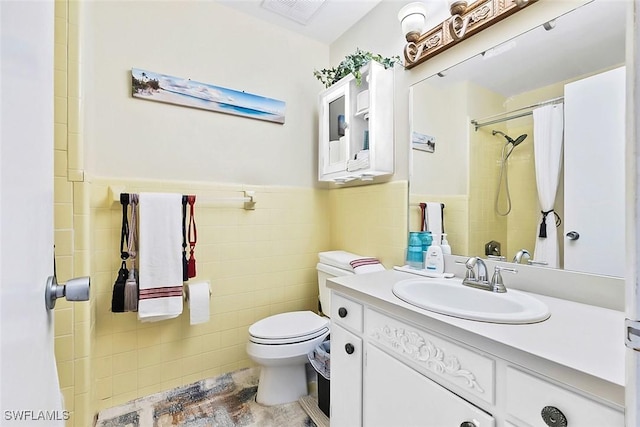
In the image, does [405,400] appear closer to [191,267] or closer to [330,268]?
[330,268]

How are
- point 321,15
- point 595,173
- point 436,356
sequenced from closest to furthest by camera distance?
point 436,356 → point 595,173 → point 321,15

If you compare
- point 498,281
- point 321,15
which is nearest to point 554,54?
point 498,281

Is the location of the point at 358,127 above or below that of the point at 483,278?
above

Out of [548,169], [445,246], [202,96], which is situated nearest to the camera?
[548,169]

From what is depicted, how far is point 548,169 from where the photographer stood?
107 cm

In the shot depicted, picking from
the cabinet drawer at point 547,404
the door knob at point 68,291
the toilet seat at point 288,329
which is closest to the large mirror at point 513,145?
the cabinet drawer at point 547,404

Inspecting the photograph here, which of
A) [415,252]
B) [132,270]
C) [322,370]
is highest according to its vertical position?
[415,252]

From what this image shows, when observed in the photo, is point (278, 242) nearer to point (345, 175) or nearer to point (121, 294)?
point (345, 175)

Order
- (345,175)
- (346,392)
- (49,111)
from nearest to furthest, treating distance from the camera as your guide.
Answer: (49,111) → (346,392) → (345,175)

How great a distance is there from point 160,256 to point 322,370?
1.08m

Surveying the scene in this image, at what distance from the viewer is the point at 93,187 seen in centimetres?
153

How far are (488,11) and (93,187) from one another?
2.09 m

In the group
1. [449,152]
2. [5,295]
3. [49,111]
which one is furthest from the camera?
[449,152]

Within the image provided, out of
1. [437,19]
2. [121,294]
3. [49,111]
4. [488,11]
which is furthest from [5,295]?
[437,19]
